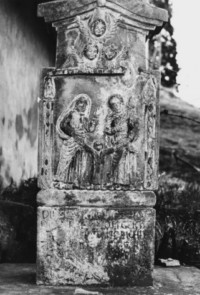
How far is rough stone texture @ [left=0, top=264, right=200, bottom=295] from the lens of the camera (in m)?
3.99

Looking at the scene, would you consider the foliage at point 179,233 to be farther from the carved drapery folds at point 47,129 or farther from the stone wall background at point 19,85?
the stone wall background at point 19,85

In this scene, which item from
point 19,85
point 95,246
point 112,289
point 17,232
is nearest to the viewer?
point 112,289

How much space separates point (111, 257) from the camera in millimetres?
4242

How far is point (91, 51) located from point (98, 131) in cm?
64

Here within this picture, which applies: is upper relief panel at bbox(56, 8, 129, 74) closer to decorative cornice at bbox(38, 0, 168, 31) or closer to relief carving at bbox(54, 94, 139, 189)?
decorative cornice at bbox(38, 0, 168, 31)

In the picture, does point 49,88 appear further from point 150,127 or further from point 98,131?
point 150,127

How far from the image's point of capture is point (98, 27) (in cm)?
432

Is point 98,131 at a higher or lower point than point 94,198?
higher

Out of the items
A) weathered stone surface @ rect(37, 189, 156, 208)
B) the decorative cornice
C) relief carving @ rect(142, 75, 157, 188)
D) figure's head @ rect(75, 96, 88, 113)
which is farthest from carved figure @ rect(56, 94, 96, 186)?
the decorative cornice

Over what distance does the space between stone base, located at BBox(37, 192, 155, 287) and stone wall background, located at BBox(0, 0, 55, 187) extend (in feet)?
6.53

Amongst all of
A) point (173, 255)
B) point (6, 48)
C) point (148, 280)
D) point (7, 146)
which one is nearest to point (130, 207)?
point (148, 280)

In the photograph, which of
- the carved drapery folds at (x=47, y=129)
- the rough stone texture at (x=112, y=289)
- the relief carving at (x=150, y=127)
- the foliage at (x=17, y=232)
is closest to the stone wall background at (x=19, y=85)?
the foliage at (x=17, y=232)

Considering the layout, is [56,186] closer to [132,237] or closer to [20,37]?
[132,237]

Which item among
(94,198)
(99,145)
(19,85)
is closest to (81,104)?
(99,145)
